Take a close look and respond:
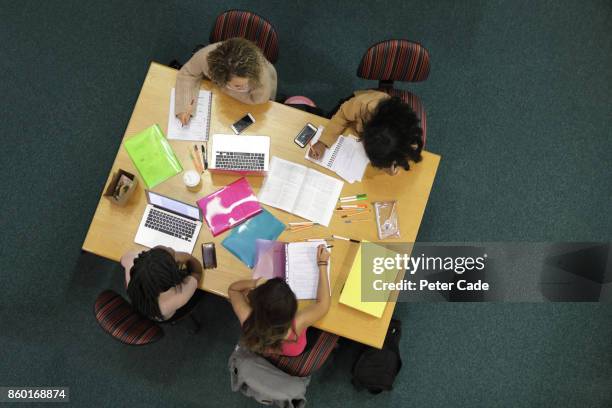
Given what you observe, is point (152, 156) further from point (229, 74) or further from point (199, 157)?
point (229, 74)

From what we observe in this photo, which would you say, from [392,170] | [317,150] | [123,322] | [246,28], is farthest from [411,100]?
[123,322]

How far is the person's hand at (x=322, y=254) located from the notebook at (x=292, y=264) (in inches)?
1.5

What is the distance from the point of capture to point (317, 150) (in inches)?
82.5

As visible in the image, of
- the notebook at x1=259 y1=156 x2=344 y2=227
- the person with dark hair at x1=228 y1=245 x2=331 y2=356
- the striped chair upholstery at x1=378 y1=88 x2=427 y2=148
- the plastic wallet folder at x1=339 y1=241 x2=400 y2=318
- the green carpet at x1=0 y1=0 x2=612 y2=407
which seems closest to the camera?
the person with dark hair at x1=228 y1=245 x2=331 y2=356

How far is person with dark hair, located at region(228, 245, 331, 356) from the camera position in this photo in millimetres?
1741

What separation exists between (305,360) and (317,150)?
113 centimetres

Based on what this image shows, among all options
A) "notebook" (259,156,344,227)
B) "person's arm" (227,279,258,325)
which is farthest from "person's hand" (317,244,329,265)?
"person's arm" (227,279,258,325)

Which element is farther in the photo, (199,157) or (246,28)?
(246,28)

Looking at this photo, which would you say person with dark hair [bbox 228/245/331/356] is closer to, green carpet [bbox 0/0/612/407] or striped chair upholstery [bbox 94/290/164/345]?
striped chair upholstery [bbox 94/290/164/345]

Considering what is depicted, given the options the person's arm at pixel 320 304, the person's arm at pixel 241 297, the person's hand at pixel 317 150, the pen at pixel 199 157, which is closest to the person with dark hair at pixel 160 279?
the person's arm at pixel 241 297

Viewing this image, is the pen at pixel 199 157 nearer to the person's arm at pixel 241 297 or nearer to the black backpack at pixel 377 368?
the person's arm at pixel 241 297

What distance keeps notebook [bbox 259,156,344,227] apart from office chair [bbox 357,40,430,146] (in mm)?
592

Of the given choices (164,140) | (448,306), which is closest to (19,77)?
(164,140)

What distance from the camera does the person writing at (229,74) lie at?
1927 mm
